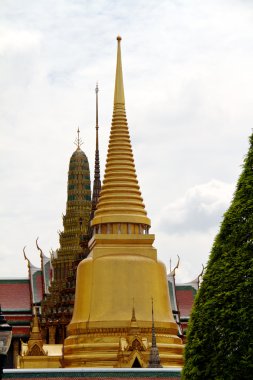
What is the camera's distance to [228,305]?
59.4 ft

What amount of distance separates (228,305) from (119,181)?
114ft

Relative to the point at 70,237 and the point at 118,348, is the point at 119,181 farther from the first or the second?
the point at 70,237

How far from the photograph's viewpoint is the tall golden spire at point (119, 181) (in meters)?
51.8

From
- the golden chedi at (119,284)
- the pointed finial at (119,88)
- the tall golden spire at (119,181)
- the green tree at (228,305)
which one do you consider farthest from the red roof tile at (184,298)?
the green tree at (228,305)

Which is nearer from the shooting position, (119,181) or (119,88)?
(119,181)

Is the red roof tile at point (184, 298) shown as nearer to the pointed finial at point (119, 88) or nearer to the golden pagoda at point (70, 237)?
the golden pagoda at point (70, 237)

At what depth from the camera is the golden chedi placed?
157 feet

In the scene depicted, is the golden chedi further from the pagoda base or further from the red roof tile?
the red roof tile

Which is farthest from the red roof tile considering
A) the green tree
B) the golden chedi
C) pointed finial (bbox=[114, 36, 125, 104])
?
the green tree

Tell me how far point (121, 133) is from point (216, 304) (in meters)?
35.5

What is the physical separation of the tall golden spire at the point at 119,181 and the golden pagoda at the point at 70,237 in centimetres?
720

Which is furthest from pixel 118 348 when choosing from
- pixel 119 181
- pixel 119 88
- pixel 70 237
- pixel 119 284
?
pixel 70 237

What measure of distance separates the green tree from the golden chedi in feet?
90.8

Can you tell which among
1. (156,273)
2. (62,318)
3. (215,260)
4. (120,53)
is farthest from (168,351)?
(215,260)
